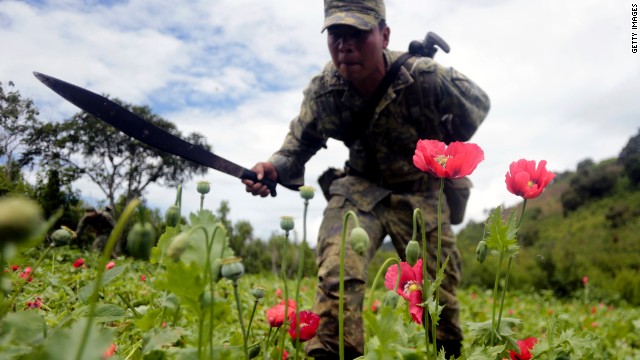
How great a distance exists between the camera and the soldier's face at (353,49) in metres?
3.14

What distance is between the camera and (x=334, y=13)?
3.26 meters

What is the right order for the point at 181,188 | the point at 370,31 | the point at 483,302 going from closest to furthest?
1. the point at 181,188
2. the point at 370,31
3. the point at 483,302

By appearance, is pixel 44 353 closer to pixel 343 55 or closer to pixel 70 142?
pixel 343 55

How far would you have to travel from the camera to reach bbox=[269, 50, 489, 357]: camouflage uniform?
327 centimetres

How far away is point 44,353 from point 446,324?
9.61 feet

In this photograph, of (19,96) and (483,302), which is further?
(483,302)

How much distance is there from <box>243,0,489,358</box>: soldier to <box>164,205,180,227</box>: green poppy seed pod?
1.90 m

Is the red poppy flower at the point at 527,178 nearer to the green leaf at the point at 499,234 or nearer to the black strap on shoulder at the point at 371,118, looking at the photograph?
the green leaf at the point at 499,234

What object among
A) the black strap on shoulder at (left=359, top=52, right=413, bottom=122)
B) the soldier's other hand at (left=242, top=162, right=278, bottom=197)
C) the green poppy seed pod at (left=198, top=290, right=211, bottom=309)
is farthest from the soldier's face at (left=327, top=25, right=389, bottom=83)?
the green poppy seed pod at (left=198, top=290, right=211, bottom=309)

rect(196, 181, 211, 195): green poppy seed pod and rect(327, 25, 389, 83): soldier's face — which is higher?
rect(327, 25, 389, 83): soldier's face

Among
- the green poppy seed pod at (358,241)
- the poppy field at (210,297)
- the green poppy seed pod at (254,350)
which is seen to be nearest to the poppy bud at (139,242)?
the poppy field at (210,297)

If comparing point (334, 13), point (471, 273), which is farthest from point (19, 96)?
point (471, 273)

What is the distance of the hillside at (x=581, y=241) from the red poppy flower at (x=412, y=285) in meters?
5.71

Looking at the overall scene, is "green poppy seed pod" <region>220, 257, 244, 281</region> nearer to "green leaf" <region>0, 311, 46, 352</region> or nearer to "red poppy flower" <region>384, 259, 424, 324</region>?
"green leaf" <region>0, 311, 46, 352</region>
